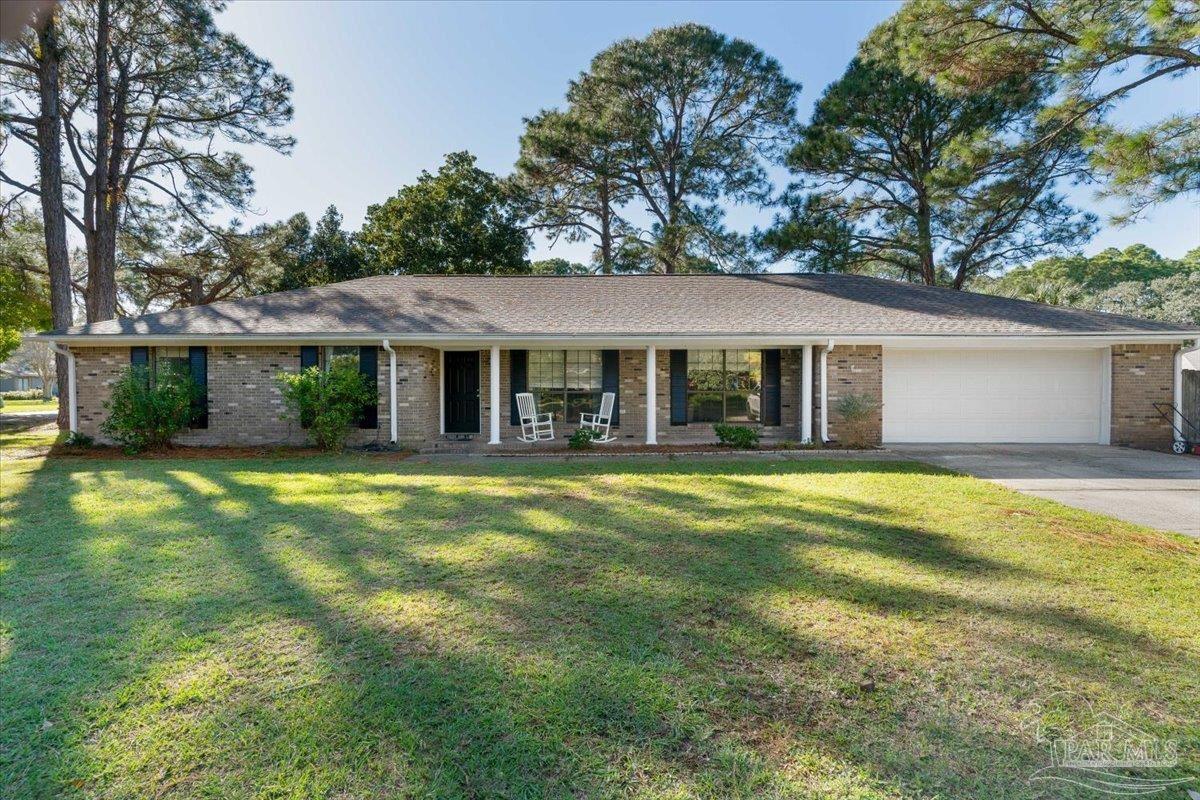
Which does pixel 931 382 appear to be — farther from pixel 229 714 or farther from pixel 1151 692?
pixel 229 714

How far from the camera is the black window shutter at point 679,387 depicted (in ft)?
36.1

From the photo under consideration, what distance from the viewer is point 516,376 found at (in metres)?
11.1

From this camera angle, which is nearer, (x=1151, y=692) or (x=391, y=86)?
→ (x=1151, y=692)

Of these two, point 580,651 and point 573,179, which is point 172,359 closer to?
point 580,651

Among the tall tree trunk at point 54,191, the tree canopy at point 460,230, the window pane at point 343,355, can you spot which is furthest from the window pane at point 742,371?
the tall tree trunk at point 54,191

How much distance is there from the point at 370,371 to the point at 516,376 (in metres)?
2.86

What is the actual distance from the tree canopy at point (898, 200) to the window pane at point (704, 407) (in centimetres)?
1019

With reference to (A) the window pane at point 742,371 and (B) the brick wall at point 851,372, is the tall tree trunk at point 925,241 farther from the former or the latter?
(A) the window pane at point 742,371

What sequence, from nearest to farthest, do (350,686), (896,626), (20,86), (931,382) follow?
(350,686), (896,626), (931,382), (20,86)

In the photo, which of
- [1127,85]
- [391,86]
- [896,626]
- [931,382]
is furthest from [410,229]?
[896,626]

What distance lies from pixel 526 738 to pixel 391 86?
15.2 meters

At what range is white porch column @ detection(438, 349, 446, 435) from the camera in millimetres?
11211

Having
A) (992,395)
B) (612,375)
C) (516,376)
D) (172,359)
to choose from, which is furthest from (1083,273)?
(172,359)

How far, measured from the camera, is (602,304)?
1204 centimetres
